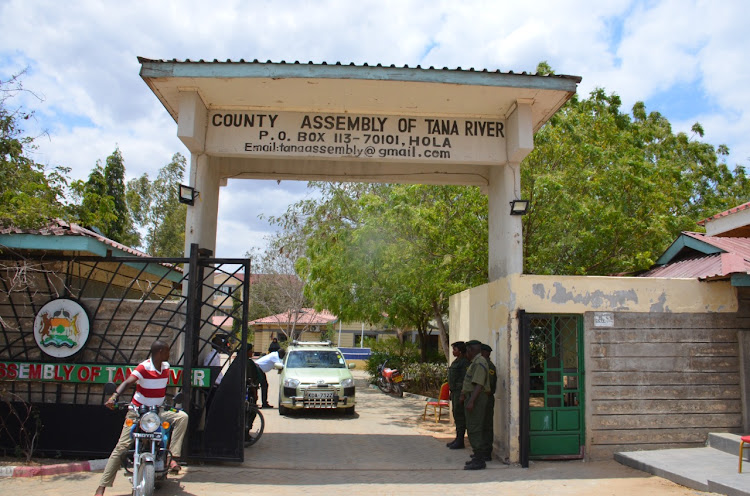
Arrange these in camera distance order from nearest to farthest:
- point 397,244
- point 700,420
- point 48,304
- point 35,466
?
point 35,466, point 48,304, point 700,420, point 397,244

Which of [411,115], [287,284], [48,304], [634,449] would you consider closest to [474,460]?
[634,449]

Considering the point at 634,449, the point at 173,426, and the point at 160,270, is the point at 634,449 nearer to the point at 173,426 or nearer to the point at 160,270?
the point at 173,426

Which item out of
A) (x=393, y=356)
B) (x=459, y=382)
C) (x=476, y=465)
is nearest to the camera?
(x=476, y=465)

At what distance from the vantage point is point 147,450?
5984 mm

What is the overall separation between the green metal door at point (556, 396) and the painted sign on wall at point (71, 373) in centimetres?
471

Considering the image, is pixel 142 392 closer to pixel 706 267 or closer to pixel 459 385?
pixel 459 385

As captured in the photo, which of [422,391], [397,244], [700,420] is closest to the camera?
[700,420]

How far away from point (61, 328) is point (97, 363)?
71cm

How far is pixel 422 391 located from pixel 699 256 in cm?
1036

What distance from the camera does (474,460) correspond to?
7984 mm

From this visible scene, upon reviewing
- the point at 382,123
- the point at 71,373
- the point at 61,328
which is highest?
the point at 382,123

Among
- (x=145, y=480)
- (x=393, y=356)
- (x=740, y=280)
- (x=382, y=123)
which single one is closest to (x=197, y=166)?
(x=382, y=123)

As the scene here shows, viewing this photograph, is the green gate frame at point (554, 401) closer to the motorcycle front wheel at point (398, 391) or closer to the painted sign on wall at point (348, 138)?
the painted sign on wall at point (348, 138)

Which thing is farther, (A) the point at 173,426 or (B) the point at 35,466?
Answer: (B) the point at 35,466
